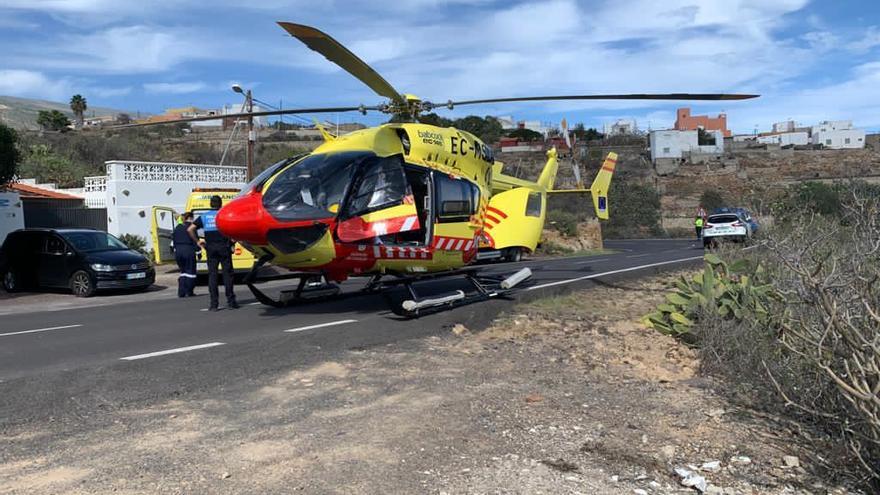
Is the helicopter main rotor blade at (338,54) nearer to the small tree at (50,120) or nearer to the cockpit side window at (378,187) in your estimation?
the cockpit side window at (378,187)

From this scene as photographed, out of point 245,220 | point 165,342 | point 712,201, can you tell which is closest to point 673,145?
point 712,201

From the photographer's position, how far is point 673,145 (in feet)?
233

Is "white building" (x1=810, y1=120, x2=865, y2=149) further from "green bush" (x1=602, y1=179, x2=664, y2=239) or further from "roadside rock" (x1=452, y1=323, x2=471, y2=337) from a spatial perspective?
"roadside rock" (x1=452, y1=323, x2=471, y2=337)

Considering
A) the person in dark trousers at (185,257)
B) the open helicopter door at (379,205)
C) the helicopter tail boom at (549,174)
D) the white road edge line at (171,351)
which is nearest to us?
the white road edge line at (171,351)

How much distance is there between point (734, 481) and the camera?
457 cm

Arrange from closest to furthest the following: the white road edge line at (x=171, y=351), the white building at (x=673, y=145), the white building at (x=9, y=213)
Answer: the white road edge line at (x=171, y=351) < the white building at (x=9, y=213) < the white building at (x=673, y=145)

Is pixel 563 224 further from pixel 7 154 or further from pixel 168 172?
pixel 7 154

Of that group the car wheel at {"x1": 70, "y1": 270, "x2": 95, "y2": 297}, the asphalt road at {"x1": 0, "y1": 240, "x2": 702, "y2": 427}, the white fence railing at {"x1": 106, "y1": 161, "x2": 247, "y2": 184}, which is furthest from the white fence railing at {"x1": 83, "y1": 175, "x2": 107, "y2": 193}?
the asphalt road at {"x1": 0, "y1": 240, "x2": 702, "y2": 427}

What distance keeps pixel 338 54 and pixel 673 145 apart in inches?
2672

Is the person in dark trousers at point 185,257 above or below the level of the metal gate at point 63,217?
below

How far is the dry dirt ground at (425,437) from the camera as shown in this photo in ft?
14.1

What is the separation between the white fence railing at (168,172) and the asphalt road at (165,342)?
1126cm

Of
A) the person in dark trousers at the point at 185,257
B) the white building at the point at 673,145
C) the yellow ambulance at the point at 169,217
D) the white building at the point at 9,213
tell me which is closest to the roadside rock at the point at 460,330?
the person in dark trousers at the point at 185,257

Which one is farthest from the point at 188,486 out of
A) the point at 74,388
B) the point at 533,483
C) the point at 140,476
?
the point at 74,388
